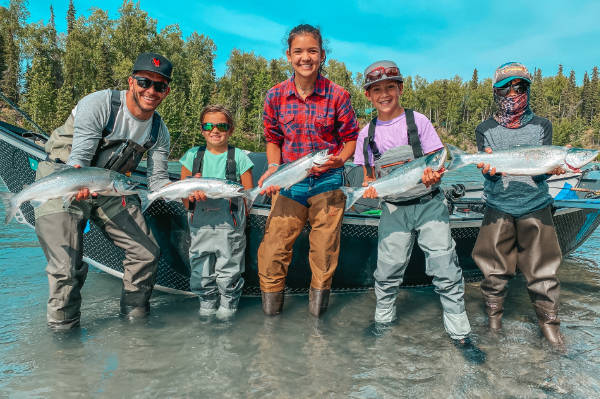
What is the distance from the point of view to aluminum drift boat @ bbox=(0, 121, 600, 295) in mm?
4645

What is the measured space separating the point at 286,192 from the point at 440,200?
1.56 m

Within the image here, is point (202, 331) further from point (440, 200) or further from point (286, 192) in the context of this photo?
point (440, 200)

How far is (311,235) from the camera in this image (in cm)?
424

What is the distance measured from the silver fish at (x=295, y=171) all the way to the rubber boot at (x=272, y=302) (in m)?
1.32

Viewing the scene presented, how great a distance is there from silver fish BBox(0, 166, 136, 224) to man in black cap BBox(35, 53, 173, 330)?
0.29ft

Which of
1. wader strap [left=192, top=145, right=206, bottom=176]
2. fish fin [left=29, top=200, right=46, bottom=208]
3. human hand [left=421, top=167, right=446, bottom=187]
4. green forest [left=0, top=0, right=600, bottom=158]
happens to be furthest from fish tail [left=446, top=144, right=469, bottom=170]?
green forest [left=0, top=0, right=600, bottom=158]

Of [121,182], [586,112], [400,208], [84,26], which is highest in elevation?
[84,26]

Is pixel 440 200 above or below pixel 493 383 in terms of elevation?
above

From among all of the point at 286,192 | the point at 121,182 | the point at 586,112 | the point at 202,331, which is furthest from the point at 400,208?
the point at 586,112

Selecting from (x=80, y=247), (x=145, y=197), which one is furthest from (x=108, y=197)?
(x=80, y=247)

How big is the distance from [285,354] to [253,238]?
1.45 metres

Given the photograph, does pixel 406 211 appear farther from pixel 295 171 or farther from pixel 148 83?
pixel 148 83

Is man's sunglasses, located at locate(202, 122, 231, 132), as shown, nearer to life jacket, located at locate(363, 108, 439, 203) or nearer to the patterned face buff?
life jacket, located at locate(363, 108, 439, 203)

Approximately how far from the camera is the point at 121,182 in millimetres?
3600
